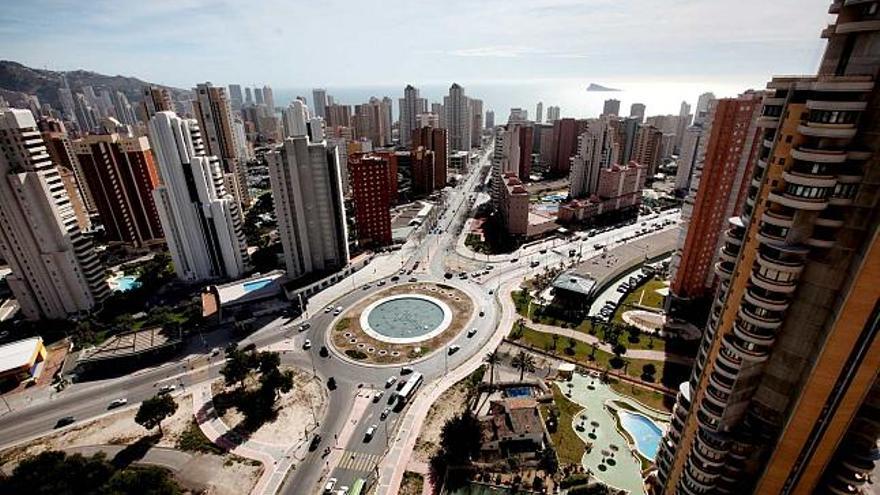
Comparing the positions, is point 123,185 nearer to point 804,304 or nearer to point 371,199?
point 371,199

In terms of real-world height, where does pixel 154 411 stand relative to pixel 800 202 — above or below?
below

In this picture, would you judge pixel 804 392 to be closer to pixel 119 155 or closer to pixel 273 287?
pixel 273 287

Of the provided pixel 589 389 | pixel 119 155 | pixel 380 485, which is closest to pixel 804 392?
pixel 589 389

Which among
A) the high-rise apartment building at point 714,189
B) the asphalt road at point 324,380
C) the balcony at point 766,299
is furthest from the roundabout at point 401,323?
the balcony at point 766,299

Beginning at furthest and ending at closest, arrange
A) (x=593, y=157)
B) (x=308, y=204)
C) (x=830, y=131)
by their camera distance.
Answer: (x=593, y=157), (x=308, y=204), (x=830, y=131)

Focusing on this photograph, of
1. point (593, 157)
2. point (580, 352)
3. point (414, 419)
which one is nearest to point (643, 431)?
point (580, 352)
